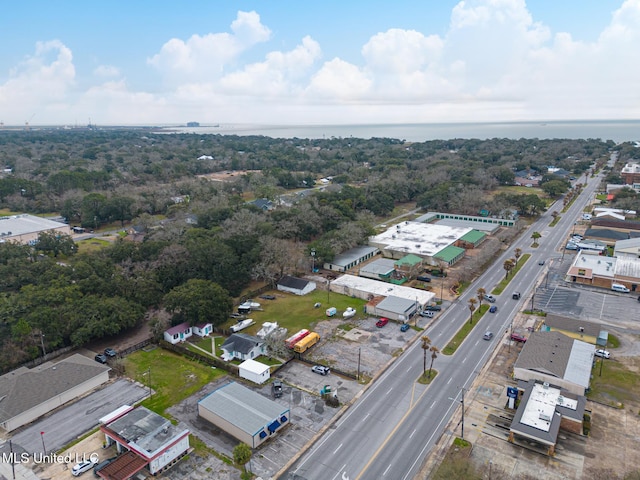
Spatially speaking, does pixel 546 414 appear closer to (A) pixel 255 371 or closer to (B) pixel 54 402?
(A) pixel 255 371

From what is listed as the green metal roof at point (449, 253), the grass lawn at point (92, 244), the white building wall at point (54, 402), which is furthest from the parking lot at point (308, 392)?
the grass lawn at point (92, 244)

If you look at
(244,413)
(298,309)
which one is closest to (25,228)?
(298,309)

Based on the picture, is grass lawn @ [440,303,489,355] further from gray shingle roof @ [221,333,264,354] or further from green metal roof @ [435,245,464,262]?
gray shingle roof @ [221,333,264,354]

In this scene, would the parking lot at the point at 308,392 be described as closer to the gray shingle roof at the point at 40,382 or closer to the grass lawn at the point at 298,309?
the grass lawn at the point at 298,309

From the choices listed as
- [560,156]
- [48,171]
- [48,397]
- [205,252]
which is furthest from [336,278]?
[560,156]

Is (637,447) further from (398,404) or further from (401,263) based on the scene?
(401,263)

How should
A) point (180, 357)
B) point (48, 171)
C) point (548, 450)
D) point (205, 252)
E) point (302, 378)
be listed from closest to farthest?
point (548, 450) < point (302, 378) < point (180, 357) < point (205, 252) < point (48, 171)
